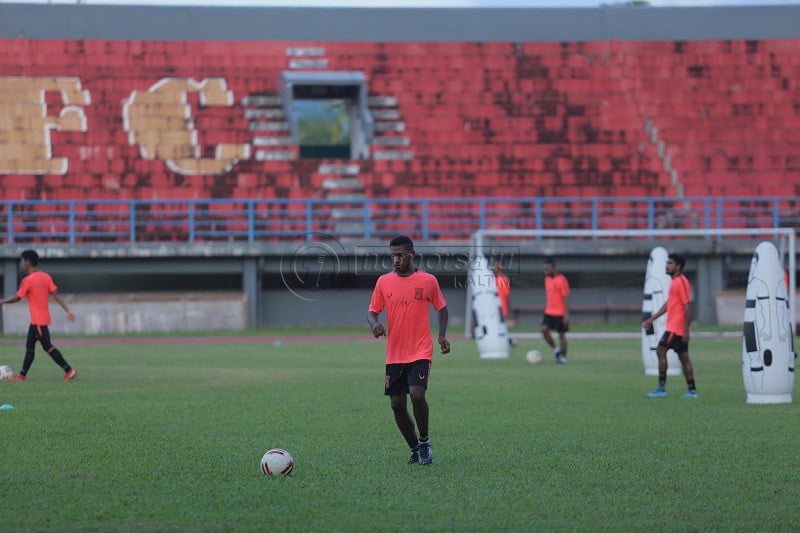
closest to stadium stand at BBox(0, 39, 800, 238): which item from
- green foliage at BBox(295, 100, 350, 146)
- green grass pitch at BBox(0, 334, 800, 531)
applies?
green grass pitch at BBox(0, 334, 800, 531)

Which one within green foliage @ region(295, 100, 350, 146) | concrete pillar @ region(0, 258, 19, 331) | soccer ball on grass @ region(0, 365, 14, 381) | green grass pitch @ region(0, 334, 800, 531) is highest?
green foliage @ region(295, 100, 350, 146)

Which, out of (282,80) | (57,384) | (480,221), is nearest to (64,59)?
(282,80)

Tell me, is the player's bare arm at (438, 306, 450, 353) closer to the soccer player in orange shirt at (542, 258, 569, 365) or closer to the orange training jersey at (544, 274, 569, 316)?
the soccer player in orange shirt at (542, 258, 569, 365)

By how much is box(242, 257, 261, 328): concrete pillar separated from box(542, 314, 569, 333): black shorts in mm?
11942

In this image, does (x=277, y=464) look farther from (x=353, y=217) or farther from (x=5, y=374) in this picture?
(x=353, y=217)

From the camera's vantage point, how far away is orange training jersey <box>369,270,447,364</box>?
9742 millimetres

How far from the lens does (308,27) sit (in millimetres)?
40812

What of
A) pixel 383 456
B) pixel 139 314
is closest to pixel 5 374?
pixel 383 456

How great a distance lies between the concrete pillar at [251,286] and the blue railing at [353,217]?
2.13 ft

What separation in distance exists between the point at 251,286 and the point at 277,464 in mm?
23585

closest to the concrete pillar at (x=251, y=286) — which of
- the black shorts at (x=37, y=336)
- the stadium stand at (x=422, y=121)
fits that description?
the stadium stand at (x=422, y=121)

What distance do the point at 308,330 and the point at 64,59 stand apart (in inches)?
506

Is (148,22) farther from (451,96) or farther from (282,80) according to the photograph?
(451,96)

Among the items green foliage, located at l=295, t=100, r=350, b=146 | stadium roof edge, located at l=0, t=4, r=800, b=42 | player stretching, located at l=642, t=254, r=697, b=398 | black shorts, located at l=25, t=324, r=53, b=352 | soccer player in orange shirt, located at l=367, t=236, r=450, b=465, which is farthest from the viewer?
green foliage, located at l=295, t=100, r=350, b=146
